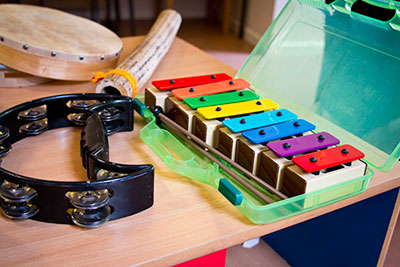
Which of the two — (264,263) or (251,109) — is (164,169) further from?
(264,263)

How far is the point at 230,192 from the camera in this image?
31.2 inches

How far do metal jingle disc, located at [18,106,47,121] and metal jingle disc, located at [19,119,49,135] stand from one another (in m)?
0.02

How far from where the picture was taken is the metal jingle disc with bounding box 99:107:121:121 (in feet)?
3.40

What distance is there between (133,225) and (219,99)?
1.36 ft

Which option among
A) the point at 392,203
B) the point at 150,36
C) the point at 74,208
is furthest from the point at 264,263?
the point at 74,208

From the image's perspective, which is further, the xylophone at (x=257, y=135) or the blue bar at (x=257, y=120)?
the blue bar at (x=257, y=120)

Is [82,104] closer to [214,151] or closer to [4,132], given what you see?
[4,132]

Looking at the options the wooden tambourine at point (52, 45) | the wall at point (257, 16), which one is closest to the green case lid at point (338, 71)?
the wooden tambourine at point (52, 45)

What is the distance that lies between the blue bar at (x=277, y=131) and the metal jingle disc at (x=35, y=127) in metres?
0.46

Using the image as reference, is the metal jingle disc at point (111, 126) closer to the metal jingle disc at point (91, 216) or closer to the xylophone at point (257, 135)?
the xylophone at point (257, 135)

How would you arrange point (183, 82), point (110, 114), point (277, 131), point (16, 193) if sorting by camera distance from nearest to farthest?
point (16, 193)
point (277, 131)
point (110, 114)
point (183, 82)

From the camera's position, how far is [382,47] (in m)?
1.10

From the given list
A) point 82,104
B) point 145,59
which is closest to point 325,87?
point 145,59

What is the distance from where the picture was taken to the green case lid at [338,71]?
3.45 ft
